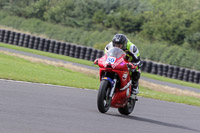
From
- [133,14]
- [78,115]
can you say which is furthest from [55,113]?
[133,14]

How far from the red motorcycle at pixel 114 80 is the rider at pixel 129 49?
0.63 ft

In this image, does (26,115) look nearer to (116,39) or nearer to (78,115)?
(78,115)

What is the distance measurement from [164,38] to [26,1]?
17893 mm

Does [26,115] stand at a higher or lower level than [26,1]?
higher

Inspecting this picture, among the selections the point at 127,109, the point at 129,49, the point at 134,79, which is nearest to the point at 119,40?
the point at 129,49

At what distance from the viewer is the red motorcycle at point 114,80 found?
26.3 ft

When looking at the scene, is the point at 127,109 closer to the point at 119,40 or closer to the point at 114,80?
the point at 114,80

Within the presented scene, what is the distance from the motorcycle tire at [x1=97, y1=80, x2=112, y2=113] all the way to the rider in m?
0.92

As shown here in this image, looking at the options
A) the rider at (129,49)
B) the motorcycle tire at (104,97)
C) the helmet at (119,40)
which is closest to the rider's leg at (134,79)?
the rider at (129,49)

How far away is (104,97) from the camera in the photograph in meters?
8.12

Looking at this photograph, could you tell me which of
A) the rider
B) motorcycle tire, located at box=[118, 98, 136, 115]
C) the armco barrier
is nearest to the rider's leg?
the rider

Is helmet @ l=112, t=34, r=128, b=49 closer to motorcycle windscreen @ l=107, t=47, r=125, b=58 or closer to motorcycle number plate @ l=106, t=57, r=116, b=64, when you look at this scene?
motorcycle windscreen @ l=107, t=47, r=125, b=58

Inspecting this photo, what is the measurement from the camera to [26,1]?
53469 millimetres

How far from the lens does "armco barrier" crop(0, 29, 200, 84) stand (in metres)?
27.1
